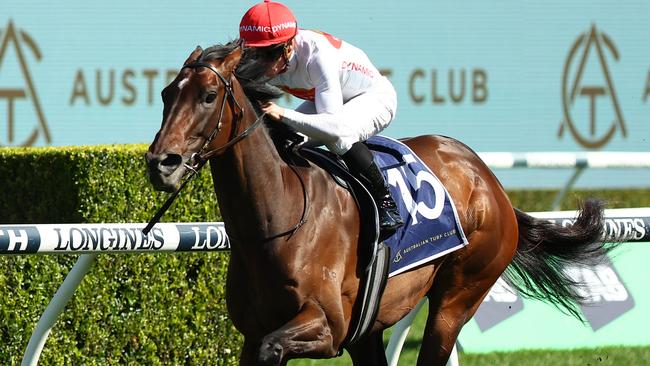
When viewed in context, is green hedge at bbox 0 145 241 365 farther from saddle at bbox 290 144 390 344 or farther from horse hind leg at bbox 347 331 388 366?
saddle at bbox 290 144 390 344

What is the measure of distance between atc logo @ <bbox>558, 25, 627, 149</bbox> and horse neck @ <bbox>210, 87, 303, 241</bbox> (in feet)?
18.4

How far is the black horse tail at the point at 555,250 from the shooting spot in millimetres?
5266

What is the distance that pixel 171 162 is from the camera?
3602 mm

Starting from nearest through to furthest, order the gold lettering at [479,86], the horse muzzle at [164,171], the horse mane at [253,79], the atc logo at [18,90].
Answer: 1. the horse muzzle at [164,171]
2. the horse mane at [253,79]
3. the atc logo at [18,90]
4. the gold lettering at [479,86]

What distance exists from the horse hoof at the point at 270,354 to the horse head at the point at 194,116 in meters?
0.57

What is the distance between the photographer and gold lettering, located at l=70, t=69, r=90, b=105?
810cm

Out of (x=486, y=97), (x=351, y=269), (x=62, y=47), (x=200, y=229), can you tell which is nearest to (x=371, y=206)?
(x=351, y=269)

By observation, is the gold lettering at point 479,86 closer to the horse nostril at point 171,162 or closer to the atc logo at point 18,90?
the atc logo at point 18,90

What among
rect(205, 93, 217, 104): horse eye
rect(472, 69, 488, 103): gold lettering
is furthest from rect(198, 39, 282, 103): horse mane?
rect(472, 69, 488, 103): gold lettering

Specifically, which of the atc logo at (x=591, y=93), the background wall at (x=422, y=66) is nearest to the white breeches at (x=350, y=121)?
the background wall at (x=422, y=66)

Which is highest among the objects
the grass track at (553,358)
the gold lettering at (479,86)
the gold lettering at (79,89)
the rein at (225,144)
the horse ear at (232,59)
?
the horse ear at (232,59)

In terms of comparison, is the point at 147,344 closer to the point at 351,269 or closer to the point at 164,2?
the point at 351,269

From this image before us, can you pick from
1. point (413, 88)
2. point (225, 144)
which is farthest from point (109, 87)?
point (225, 144)

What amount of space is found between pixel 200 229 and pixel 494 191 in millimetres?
1150
